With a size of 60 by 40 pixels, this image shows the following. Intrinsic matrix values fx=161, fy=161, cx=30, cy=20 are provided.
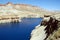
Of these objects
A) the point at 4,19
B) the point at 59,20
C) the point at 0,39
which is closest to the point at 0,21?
the point at 4,19

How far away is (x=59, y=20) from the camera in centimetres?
3750

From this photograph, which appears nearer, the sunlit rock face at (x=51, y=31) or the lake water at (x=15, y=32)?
the sunlit rock face at (x=51, y=31)

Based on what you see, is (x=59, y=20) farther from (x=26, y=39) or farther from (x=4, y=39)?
(x=4, y=39)

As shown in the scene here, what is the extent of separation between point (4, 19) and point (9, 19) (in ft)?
14.4

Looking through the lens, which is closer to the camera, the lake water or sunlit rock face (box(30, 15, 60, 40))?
sunlit rock face (box(30, 15, 60, 40))

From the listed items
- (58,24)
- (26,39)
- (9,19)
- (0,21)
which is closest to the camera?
(58,24)

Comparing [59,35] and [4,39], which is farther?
[4,39]

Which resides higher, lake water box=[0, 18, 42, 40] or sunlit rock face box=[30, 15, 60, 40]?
sunlit rock face box=[30, 15, 60, 40]

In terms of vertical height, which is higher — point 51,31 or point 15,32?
point 51,31

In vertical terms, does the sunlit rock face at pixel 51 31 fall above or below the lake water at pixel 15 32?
above

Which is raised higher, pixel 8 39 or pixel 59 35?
pixel 59 35

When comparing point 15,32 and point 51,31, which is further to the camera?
point 15,32

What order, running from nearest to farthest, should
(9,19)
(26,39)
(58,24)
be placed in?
(58,24) → (26,39) → (9,19)

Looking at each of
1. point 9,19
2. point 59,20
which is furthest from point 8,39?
point 9,19
